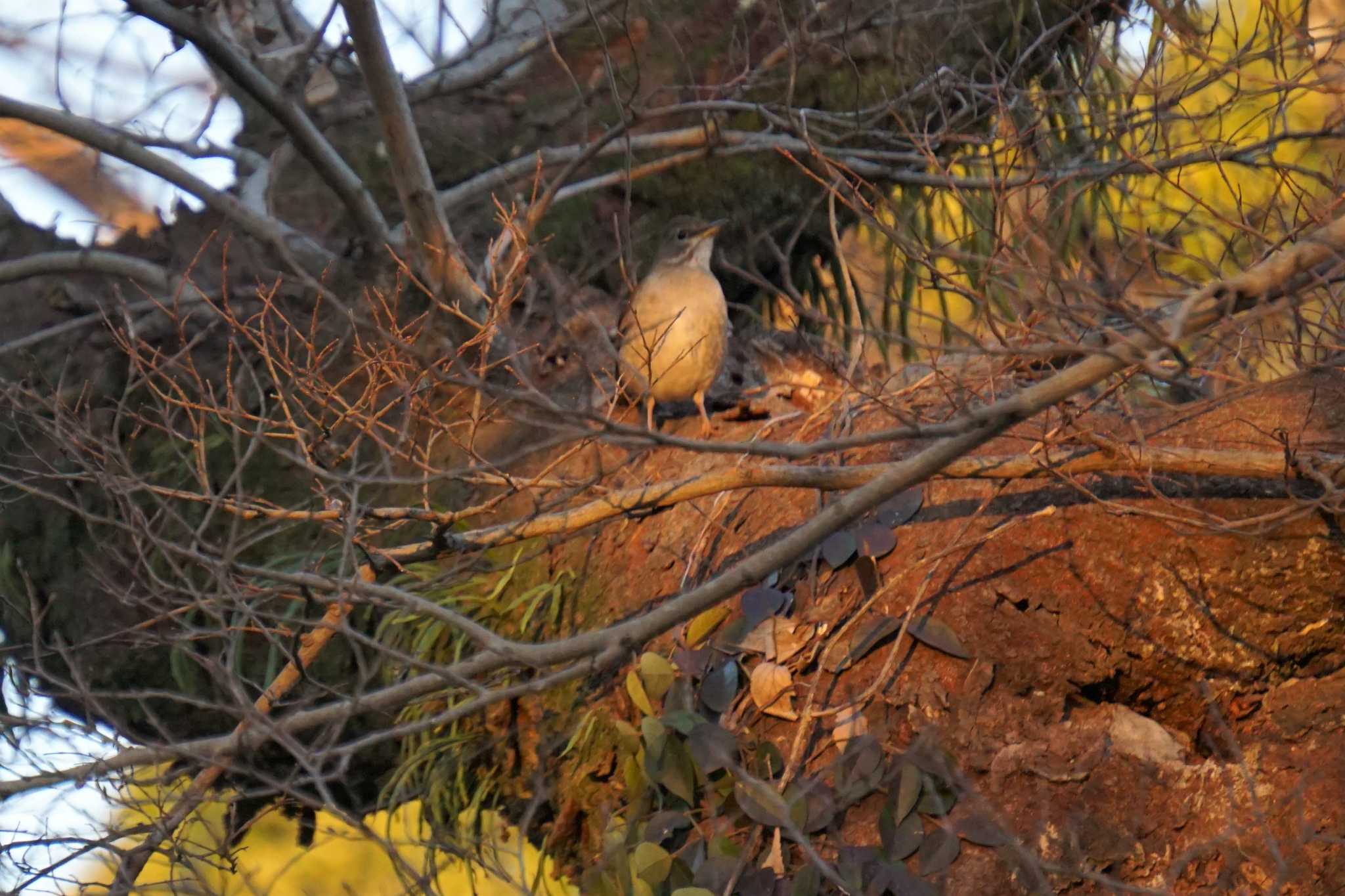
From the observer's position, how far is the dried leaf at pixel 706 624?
12.1 ft

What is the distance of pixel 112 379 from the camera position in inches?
215

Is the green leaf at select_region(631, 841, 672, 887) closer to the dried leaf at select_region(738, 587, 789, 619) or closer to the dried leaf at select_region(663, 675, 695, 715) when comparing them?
the dried leaf at select_region(663, 675, 695, 715)

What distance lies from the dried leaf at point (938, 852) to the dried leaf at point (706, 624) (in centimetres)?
91

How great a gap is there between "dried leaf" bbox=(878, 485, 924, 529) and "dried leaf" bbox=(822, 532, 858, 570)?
0.35 feet

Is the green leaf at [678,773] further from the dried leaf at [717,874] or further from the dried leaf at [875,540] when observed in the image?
the dried leaf at [875,540]

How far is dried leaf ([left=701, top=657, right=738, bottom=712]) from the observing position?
11.5 ft

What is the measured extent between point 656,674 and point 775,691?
0.35 metres

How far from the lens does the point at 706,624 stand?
12.0 feet

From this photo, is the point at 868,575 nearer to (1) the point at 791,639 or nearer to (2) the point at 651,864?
(1) the point at 791,639

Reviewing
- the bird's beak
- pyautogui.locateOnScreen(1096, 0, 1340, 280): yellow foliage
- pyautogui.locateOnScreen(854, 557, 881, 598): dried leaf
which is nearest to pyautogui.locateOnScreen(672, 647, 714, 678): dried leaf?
pyautogui.locateOnScreen(854, 557, 881, 598): dried leaf

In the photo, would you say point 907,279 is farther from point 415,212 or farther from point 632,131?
point 415,212

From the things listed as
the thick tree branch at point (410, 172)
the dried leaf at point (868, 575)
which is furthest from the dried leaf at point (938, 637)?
the thick tree branch at point (410, 172)

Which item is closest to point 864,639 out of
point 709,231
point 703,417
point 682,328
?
point 703,417

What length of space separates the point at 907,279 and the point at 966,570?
2.69m
